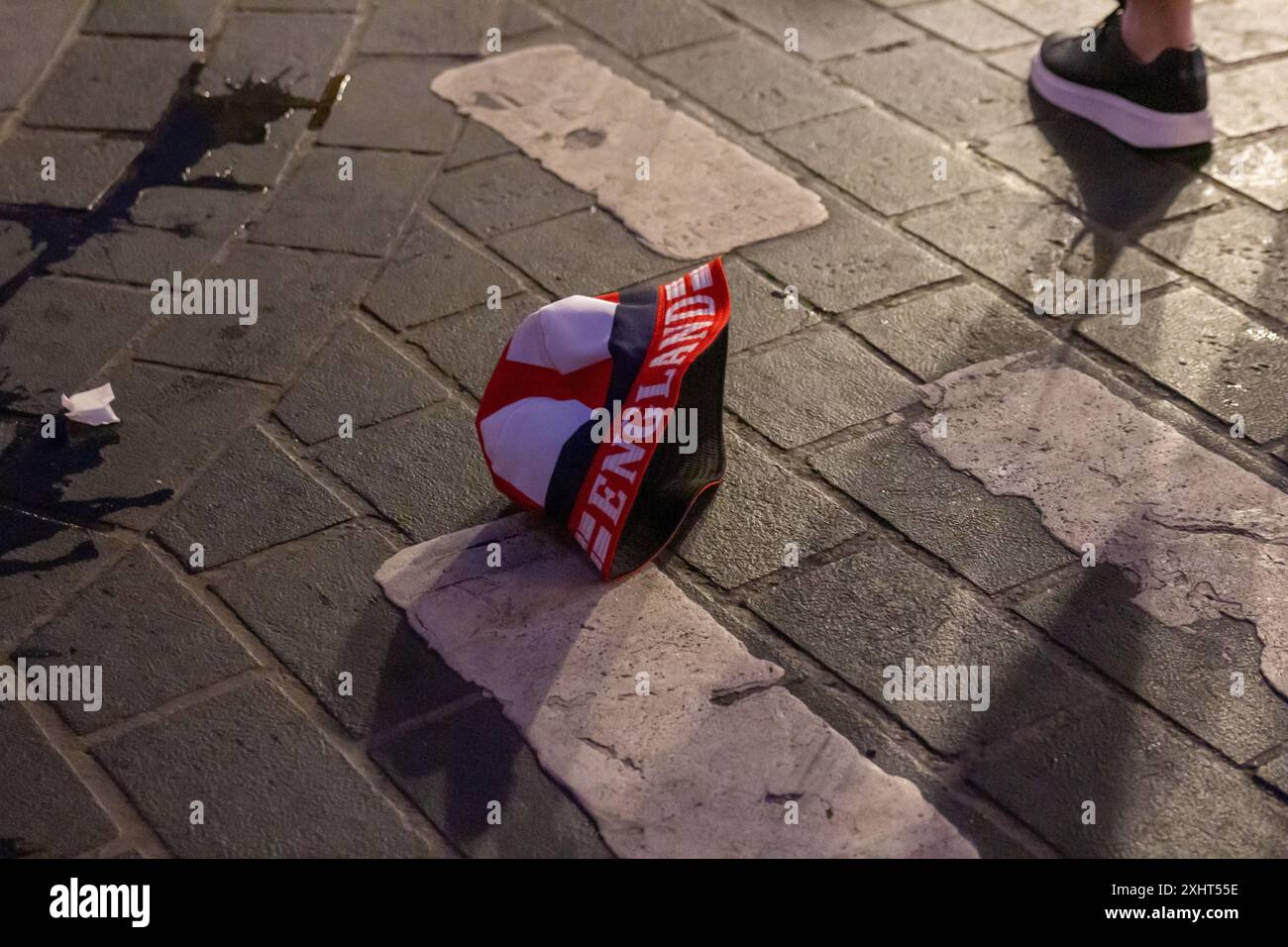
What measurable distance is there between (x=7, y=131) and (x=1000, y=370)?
9.17 ft

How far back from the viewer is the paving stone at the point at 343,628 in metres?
2.31

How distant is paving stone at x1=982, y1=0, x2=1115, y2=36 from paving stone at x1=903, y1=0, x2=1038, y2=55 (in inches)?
1.8

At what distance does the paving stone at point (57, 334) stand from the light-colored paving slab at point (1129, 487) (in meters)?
1.82

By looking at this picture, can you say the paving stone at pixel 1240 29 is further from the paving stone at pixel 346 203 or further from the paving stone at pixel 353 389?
the paving stone at pixel 353 389

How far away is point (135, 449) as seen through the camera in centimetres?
288

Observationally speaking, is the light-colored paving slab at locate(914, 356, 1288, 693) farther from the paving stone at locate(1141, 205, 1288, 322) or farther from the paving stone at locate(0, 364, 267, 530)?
the paving stone at locate(0, 364, 267, 530)

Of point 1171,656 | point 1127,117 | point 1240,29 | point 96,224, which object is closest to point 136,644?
point 96,224

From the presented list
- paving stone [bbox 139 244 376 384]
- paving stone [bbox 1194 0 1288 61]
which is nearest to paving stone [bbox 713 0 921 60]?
paving stone [bbox 1194 0 1288 61]

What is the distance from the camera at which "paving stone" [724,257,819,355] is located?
317cm

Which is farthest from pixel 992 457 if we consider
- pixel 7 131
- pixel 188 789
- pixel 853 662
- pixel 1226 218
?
pixel 7 131

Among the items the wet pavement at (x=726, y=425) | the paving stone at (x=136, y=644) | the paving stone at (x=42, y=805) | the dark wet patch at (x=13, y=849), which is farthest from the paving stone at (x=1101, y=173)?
the dark wet patch at (x=13, y=849)

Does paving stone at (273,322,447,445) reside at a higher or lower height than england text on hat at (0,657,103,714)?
higher

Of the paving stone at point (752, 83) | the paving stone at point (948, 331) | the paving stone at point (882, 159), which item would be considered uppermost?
the paving stone at point (752, 83)

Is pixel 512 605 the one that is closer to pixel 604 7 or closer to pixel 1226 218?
pixel 1226 218
